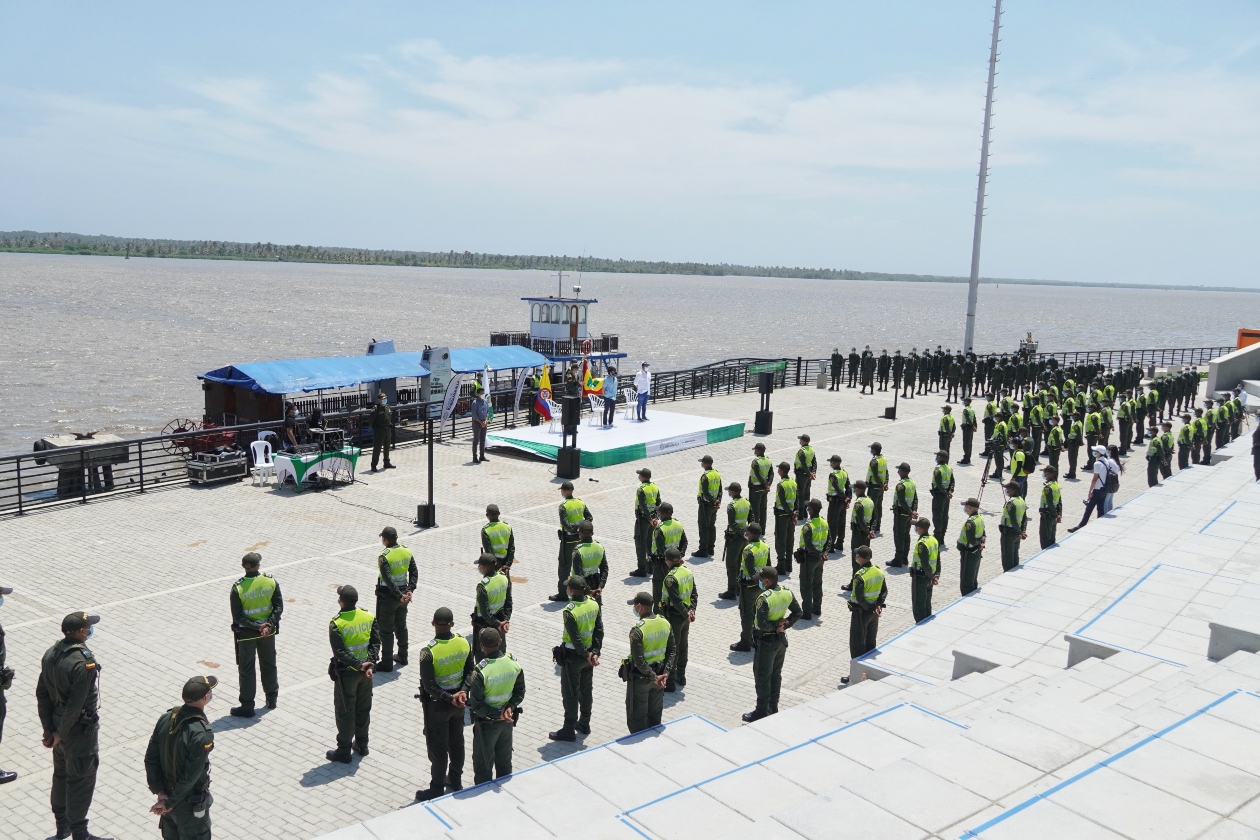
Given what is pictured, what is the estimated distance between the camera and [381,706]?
957 cm

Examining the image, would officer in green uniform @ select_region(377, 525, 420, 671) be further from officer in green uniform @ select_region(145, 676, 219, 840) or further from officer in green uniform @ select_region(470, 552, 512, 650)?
officer in green uniform @ select_region(145, 676, 219, 840)

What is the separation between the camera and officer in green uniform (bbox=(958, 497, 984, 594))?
12328 millimetres

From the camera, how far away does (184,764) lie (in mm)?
6141

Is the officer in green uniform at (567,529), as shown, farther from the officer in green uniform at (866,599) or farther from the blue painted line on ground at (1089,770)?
the blue painted line on ground at (1089,770)

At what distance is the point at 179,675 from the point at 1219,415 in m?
24.2

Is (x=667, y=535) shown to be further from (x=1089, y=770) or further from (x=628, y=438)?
(x=628, y=438)

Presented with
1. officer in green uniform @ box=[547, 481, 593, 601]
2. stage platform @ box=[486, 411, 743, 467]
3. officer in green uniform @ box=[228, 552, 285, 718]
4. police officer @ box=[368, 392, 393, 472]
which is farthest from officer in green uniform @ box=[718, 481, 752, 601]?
police officer @ box=[368, 392, 393, 472]

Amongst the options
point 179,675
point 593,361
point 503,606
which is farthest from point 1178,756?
point 593,361

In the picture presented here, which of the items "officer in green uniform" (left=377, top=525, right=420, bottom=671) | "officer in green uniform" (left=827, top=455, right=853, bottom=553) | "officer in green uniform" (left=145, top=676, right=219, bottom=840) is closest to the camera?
"officer in green uniform" (left=145, top=676, right=219, bottom=840)

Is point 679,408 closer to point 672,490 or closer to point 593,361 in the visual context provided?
point 593,361

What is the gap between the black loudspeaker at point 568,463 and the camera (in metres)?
20.6

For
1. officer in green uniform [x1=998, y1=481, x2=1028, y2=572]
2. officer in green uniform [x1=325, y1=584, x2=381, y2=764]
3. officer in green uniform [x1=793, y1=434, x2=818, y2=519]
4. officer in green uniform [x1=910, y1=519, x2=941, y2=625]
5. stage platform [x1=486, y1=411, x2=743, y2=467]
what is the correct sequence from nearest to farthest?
officer in green uniform [x1=325, y1=584, x2=381, y2=764] → officer in green uniform [x1=910, y1=519, x2=941, y2=625] → officer in green uniform [x1=998, y1=481, x2=1028, y2=572] → officer in green uniform [x1=793, y1=434, x2=818, y2=519] → stage platform [x1=486, y1=411, x2=743, y2=467]

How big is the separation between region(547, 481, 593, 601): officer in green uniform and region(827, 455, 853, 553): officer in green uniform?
4.66m

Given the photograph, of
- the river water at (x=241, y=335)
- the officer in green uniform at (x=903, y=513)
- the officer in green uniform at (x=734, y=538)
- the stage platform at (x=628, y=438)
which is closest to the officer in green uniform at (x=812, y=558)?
the officer in green uniform at (x=734, y=538)
